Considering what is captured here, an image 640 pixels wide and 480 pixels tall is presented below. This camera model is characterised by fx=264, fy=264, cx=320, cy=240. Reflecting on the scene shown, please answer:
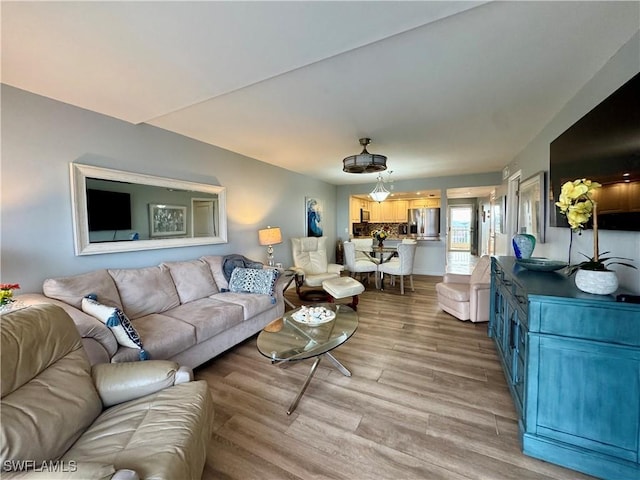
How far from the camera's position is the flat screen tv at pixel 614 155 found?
1437mm

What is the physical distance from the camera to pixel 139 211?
9.33 ft

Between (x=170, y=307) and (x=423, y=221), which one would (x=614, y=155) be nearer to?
(x=170, y=307)

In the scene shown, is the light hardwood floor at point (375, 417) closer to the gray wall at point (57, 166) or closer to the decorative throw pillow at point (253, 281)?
the decorative throw pillow at point (253, 281)

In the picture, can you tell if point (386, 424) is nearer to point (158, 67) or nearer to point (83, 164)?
point (158, 67)

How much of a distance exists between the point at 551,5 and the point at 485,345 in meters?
2.85

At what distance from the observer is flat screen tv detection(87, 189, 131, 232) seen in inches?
97.3

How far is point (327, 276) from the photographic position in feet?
15.1

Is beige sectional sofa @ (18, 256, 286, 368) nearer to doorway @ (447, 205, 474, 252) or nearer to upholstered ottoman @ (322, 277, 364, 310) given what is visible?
upholstered ottoman @ (322, 277, 364, 310)

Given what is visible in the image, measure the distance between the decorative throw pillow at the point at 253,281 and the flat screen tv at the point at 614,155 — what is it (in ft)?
9.64

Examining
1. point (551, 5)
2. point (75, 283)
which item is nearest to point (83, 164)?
point (75, 283)

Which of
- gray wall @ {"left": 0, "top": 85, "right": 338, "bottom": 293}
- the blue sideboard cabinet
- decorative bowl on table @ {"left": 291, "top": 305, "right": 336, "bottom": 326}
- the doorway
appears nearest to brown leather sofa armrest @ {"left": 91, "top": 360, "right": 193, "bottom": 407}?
decorative bowl on table @ {"left": 291, "top": 305, "right": 336, "bottom": 326}

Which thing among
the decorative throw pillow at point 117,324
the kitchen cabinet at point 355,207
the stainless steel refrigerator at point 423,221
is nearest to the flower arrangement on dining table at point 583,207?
the decorative throw pillow at point 117,324

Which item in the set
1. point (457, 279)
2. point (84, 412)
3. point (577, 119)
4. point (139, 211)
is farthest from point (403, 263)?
point (84, 412)

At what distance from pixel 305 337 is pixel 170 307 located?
4.93 ft
